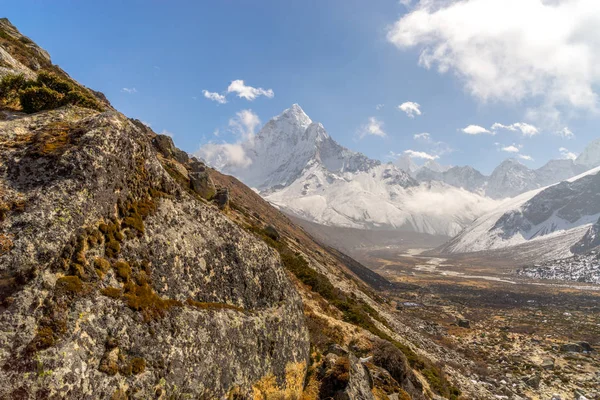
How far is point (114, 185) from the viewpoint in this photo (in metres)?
8.61

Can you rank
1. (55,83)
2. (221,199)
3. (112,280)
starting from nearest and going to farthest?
(112,280) → (55,83) → (221,199)

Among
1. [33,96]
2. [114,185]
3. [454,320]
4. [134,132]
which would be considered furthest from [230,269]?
[454,320]

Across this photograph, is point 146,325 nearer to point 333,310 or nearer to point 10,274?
point 10,274

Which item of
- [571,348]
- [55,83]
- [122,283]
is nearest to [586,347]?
[571,348]

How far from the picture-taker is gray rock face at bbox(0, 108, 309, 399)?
6047mm

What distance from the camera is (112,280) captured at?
7.64 metres

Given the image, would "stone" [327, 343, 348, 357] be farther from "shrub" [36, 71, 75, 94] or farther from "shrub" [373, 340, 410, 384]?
"shrub" [36, 71, 75, 94]

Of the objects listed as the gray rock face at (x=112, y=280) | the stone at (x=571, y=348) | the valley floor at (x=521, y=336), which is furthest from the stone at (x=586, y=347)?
the gray rock face at (x=112, y=280)

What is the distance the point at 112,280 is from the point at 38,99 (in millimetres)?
7561

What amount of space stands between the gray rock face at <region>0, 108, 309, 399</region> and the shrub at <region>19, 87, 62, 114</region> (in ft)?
3.52

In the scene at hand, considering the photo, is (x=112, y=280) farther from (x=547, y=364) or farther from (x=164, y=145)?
(x=547, y=364)

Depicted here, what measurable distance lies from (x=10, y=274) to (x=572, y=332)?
107 m

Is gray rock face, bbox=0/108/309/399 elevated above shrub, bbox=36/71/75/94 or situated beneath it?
situated beneath

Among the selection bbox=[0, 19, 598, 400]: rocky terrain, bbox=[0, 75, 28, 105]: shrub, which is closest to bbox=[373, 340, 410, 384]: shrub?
bbox=[0, 19, 598, 400]: rocky terrain
